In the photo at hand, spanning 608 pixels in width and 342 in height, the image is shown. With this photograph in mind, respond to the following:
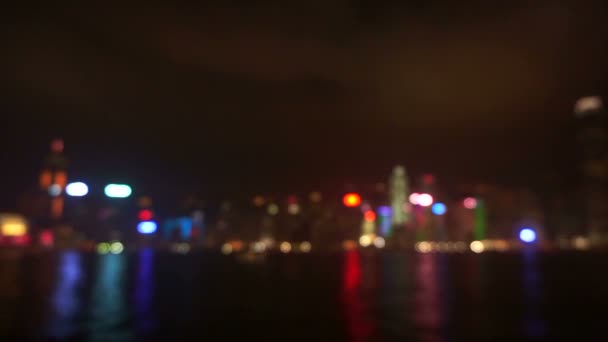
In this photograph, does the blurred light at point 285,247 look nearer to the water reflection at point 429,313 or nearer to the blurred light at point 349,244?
the blurred light at point 349,244

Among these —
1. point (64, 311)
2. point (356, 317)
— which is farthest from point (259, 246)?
point (356, 317)

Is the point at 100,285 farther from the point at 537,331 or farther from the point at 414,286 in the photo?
the point at 537,331

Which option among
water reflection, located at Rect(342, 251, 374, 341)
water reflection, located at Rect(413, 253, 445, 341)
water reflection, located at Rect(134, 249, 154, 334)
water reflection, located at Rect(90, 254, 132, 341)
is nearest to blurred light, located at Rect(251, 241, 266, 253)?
water reflection, located at Rect(134, 249, 154, 334)

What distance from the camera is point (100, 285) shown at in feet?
81.5

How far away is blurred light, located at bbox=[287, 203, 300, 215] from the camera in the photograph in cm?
7869

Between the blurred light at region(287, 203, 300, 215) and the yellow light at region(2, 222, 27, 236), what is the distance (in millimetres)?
75342

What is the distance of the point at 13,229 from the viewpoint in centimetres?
12631

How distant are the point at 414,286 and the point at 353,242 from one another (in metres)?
82.0

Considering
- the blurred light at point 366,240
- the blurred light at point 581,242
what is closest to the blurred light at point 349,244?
Answer: the blurred light at point 366,240

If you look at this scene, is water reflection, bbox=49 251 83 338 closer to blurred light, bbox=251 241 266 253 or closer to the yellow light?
blurred light, bbox=251 241 266 253

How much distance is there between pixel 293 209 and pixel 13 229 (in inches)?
3050

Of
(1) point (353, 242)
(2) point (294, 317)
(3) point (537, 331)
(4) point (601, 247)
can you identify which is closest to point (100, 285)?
(2) point (294, 317)

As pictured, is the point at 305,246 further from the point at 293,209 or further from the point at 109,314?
the point at 109,314

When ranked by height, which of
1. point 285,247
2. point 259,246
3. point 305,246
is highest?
point 259,246
